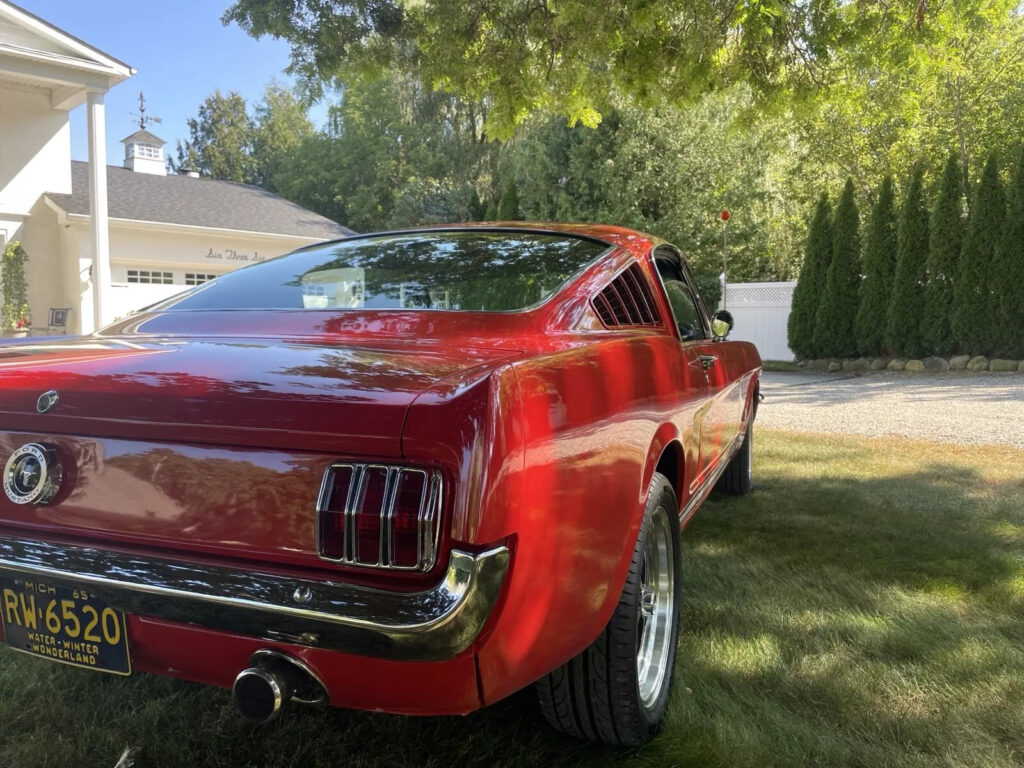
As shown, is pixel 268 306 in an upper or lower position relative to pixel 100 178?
lower

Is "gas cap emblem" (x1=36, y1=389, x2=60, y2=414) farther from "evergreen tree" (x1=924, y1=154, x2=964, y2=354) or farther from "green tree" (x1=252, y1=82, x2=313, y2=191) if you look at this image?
"green tree" (x1=252, y1=82, x2=313, y2=191)

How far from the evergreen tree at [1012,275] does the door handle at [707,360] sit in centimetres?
1200

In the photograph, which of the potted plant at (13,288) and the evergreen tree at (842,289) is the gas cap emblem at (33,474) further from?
the evergreen tree at (842,289)

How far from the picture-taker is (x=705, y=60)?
Answer: 6.32 metres

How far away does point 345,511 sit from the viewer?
1.39 meters

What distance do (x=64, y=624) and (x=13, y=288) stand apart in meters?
15.6

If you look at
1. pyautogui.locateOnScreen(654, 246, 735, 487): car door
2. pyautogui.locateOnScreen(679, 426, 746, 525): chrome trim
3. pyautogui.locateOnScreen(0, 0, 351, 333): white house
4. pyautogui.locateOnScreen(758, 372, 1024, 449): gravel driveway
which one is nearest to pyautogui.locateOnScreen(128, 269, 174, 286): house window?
pyautogui.locateOnScreen(0, 0, 351, 333): white house

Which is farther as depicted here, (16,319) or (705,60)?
(16,319)

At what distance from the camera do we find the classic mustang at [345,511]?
136 cm

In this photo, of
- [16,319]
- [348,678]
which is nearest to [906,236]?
[348,678]

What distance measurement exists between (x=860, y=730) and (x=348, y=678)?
156cm

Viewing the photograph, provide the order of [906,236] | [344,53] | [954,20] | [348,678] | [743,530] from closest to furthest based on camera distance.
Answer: [348,678]
[743,530]
[954,20]
[344,53]
[906,236]

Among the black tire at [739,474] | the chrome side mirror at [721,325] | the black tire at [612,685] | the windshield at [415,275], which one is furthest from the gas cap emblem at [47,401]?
the black tire at [739,474]

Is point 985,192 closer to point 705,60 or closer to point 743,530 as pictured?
point 705,60
